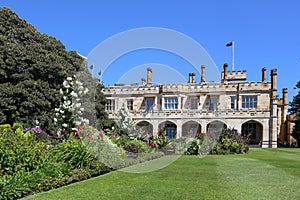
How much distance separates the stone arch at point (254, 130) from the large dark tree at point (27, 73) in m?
20.4

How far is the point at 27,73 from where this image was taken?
19016mm

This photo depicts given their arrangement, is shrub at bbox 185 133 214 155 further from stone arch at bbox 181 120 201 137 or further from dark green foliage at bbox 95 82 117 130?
stone arch at bbox 181 120 201 137

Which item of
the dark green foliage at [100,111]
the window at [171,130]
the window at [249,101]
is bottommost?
the window at [171,130]

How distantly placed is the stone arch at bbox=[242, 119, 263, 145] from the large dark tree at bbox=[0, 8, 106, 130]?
67.1 feet

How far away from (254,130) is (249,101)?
318 centimetres

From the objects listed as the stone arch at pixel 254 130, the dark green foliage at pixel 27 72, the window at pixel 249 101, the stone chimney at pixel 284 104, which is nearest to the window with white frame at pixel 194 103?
the window at pixel 249 101

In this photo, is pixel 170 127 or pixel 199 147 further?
pixel 170 127

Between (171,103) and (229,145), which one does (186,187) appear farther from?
(171,103)

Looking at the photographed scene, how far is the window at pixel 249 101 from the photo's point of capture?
32.5 metres

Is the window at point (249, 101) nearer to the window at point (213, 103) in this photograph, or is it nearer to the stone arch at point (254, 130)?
the stone arch at point (254, 130)

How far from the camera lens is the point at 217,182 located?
682cm

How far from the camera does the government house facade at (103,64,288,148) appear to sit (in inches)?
1219

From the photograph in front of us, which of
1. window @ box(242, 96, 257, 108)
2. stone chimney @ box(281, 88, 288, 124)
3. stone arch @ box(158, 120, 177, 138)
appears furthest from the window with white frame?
stone chimney @ box(281, 88, 288, 124)

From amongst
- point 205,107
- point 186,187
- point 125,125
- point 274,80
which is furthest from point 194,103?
point 186,187
